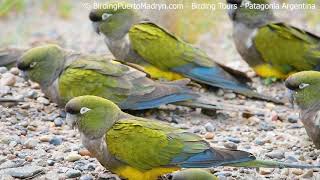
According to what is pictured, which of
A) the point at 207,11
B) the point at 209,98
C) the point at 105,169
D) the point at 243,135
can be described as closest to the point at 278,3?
the point at 207,11

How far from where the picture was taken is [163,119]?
609 centimetres

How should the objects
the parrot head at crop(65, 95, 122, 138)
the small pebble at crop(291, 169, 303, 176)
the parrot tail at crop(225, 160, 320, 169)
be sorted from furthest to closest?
the small pebble at crop(291, 169, 303, 176)
the parrot head at crop(65, 95, 122, 138)
the parrot tail at crop(225, 160, 320, 169)

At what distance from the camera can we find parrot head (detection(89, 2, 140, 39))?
673cm

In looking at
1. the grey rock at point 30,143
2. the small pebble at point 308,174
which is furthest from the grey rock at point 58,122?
A: the small pebble at point 308,174

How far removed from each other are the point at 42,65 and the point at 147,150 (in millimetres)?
1811

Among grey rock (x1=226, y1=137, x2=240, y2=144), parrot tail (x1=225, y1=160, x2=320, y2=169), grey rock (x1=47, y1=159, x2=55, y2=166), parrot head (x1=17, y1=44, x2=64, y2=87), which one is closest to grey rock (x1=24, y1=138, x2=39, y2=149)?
grey rock (x1=47, y1=159, x2=55, y2=166)

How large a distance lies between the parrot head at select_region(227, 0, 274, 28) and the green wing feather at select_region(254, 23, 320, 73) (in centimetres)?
12

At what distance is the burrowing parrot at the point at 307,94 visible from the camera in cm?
529

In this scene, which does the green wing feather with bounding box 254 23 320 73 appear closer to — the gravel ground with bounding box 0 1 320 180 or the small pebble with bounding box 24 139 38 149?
the gravel ground with bounding box 0 1 320 180

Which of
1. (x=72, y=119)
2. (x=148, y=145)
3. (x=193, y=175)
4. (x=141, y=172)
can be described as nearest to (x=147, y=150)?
(x=148, y=145)

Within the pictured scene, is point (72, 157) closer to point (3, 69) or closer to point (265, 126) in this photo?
point (265, 126)

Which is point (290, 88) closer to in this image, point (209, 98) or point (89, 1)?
point (209, 98)

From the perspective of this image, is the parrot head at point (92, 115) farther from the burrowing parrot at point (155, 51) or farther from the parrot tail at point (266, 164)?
the burrowing parrot at point (155, 51)

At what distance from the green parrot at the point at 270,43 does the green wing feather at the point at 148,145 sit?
2.46 meters
